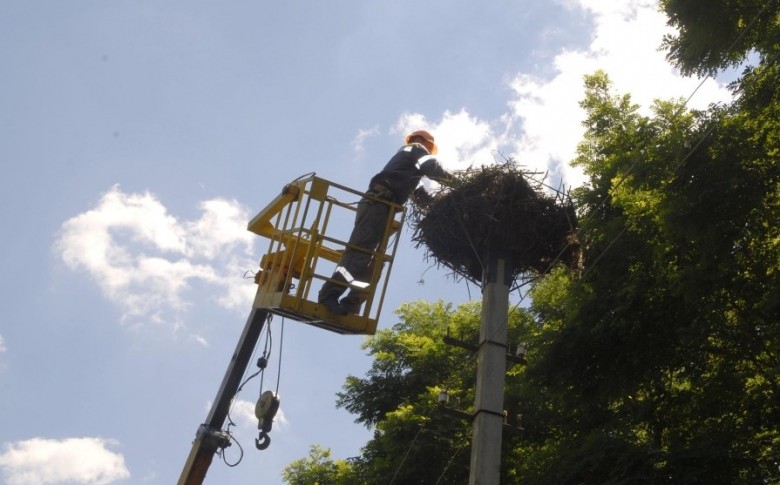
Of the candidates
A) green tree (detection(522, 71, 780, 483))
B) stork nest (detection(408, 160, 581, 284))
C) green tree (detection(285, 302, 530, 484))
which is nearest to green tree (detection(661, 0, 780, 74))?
green tree (detection(522, 71, 780, 483))

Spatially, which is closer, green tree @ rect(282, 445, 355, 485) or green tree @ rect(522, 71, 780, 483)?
green tree @ rect(522, 71, 780, 483)

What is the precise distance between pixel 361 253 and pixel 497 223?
1.37m

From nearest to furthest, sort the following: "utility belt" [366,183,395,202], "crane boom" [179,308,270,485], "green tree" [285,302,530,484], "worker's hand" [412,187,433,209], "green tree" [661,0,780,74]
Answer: "crane boom" [179,308,270,485], "utility belt" [366,183,395,202], "worker's hand" [412,187,433,209], "green tree" [661,0,780,74], "green tree" [285,302,530,484]

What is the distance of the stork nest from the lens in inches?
352

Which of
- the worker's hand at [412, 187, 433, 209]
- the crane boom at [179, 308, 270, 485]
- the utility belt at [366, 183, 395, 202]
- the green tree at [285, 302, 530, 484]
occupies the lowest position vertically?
the crane boom at [179, 308, 270, 485]

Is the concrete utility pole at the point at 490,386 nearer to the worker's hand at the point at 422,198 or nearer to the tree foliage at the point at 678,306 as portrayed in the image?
the worker's hand at the point at 422,198

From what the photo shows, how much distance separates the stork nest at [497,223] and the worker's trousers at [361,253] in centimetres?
79

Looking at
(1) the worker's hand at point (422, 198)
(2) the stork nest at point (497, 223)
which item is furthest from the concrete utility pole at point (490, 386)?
(1) the worker's hand at point (422, 198)

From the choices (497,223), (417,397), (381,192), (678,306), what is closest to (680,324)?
(678,306)

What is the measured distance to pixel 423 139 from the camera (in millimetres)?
10039

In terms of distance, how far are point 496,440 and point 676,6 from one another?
6065 millimetres

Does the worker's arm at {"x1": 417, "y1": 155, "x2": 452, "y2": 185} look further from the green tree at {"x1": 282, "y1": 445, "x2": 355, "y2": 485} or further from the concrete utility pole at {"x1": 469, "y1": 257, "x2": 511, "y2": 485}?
the green tree at {"x1": 282, "y1": 445, "x2": 355, "y2": 485}

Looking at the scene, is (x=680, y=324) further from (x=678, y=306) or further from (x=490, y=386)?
(x=490, y=386)

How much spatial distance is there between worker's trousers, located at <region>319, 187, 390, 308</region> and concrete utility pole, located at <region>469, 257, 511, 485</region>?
116 centimetres
